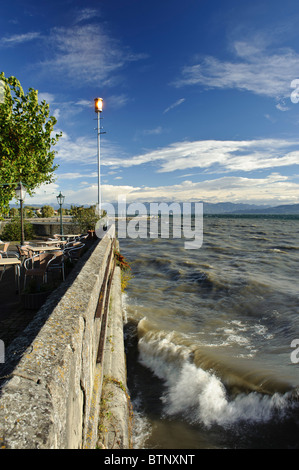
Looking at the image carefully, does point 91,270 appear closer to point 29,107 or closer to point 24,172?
point 24,172

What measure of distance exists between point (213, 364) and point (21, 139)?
9.14m

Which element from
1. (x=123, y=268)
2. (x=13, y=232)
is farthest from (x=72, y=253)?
(x=13, y=232)

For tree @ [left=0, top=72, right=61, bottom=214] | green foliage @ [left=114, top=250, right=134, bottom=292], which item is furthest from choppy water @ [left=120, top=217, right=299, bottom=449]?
tree @ [left=0, top=72, right=61, bottom=214]

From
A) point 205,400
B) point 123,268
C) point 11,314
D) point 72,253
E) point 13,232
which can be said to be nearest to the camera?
point 205,400

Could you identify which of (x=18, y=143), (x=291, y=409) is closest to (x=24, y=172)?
(x=18, y=143)

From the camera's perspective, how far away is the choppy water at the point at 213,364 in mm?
3854

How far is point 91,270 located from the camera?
4.08m

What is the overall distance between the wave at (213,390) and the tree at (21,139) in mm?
7467

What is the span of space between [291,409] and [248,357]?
1.59 meters

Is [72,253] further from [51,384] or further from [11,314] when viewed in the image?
[51,384]

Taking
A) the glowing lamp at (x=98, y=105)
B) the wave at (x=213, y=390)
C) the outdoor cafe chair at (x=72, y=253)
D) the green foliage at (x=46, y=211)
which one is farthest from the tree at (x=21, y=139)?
the green foliage at (x=46, y=211)

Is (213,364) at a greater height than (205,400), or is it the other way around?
(213,364)

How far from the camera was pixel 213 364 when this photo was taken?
17.5 feet

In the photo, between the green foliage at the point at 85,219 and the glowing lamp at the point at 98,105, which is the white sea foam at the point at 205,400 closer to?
the green foliage at the point at 85,219
